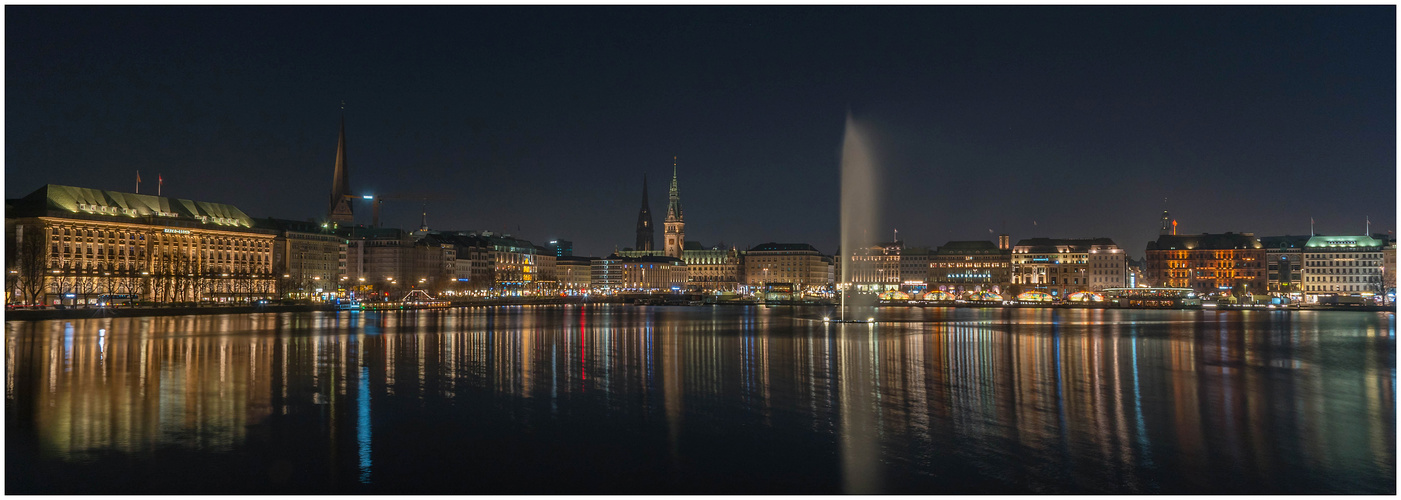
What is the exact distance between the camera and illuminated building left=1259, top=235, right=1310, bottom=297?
15700cm

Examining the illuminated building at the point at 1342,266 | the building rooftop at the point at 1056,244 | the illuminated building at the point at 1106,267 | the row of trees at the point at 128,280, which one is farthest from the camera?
the building rooftop at the point at 1056,244

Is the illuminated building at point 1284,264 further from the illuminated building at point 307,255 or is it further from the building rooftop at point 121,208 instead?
the building rooftop at point 121,208

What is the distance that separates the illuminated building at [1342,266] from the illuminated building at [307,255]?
16412cm

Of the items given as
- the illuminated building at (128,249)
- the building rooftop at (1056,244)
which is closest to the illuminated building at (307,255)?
the illuminated building at (128,249)

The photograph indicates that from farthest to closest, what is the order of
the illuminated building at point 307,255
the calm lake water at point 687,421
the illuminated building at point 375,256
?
the illuminated building at point 375,256
the illuminated building at point 307,255
the calm lake water at point 687,421

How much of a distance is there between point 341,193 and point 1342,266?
626 ft

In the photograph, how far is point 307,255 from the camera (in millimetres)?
154875

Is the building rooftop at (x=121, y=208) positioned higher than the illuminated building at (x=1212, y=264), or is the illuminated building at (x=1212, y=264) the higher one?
the building rooftop at (x=121, y=208)

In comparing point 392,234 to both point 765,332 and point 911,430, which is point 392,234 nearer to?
point 765,332

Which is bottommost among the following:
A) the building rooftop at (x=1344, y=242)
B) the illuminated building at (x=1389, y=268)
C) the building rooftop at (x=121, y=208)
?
the illuminated building at (x=1389, y=268)

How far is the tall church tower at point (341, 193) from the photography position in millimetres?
191625

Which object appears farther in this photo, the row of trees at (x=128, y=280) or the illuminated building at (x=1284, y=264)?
the illuminated building at (x=1284, y=264)

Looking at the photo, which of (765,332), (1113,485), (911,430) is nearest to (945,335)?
(765,332)

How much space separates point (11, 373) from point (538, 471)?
78.4 ft
